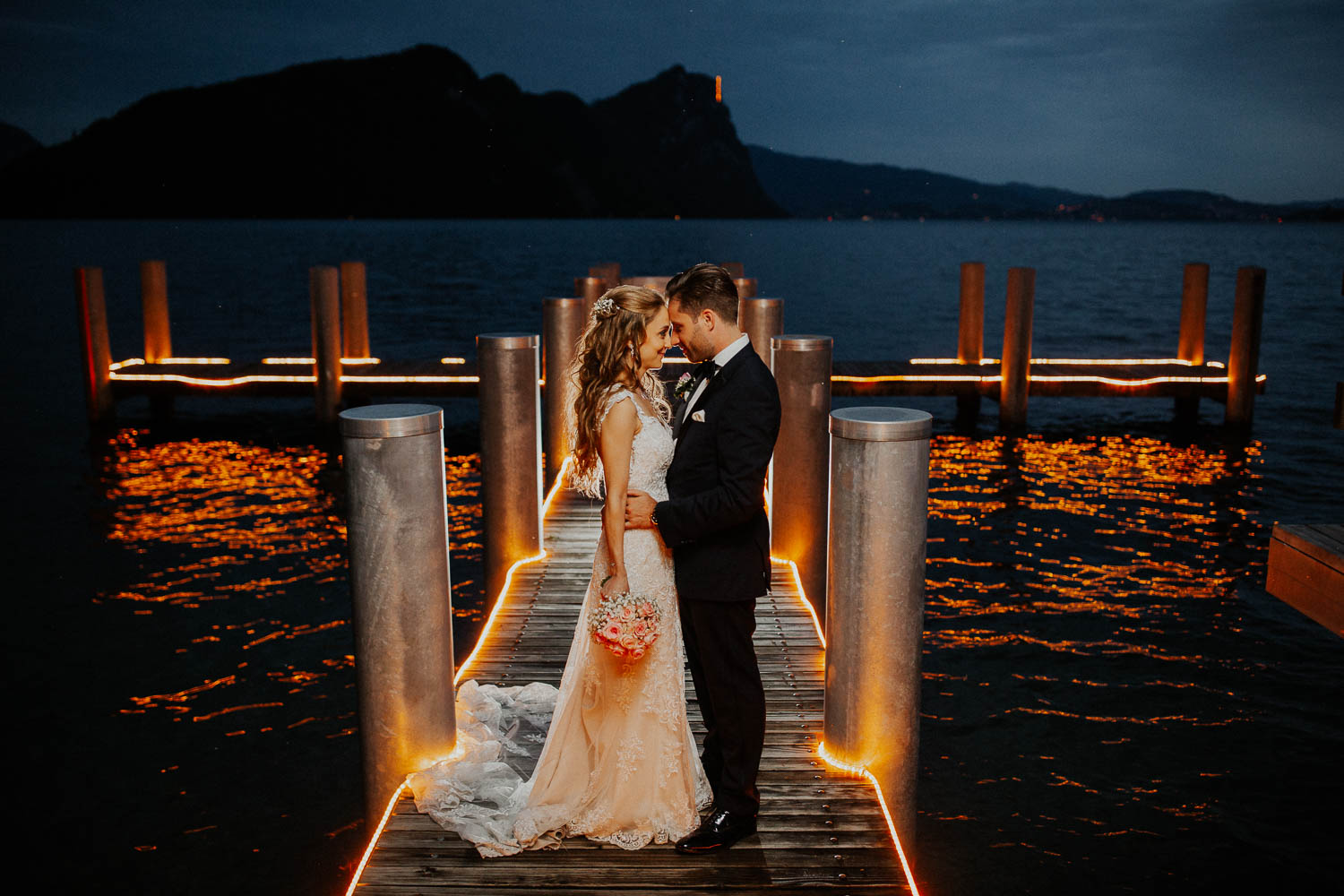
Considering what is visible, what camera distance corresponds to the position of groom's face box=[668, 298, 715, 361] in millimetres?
3893

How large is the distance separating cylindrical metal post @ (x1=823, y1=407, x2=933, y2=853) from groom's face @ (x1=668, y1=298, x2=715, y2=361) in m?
0.70

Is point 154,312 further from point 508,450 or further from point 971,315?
point 971,315

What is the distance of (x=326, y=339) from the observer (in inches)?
664

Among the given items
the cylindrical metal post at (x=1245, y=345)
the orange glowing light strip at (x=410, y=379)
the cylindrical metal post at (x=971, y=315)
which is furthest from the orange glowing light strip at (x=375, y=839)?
the cylindrical metal post at (x=1245, y=345)

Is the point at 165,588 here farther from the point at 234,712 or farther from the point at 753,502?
the point at 753,502

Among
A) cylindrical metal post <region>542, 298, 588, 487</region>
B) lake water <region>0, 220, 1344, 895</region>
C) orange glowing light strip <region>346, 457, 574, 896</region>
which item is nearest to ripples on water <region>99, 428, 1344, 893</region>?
lake water <region>0, 220, 1344, 895</region>

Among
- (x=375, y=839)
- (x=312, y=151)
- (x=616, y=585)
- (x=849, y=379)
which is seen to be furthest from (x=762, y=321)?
(x=312, y=151)

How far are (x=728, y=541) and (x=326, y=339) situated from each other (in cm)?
1426

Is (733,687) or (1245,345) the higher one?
(1245,345)

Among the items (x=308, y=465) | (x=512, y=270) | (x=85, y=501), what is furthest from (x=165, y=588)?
(x=512, y=270)

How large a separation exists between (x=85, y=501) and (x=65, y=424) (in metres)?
6.30

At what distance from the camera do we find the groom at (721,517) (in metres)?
3.82

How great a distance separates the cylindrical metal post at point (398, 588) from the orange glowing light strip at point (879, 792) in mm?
1697

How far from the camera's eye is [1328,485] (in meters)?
15.9
